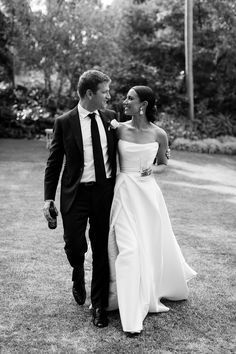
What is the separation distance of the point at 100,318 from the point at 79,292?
1.28ft

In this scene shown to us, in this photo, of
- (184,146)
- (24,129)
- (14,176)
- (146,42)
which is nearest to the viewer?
(14,176)

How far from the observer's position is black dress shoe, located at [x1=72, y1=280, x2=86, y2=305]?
13.3 feet

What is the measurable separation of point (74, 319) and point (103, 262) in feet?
1.62

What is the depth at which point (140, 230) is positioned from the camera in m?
3.90

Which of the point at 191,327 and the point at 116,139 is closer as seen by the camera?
the point at 191,327

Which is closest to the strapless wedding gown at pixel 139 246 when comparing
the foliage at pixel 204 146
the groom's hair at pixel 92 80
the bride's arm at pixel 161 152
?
the bride's arm at pixel 161 152

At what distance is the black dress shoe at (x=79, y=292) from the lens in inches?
160

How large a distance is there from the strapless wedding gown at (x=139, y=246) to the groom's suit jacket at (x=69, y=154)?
0.57ft

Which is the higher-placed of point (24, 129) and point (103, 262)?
point (103, 262)

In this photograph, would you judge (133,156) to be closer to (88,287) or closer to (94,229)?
(94,229)

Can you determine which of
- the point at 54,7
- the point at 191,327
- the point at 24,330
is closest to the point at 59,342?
the point at 24,330

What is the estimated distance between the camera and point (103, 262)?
3.88m

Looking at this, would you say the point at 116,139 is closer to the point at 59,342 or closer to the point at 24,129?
the point at 59,342

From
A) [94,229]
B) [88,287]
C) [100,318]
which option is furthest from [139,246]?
[88,287]
